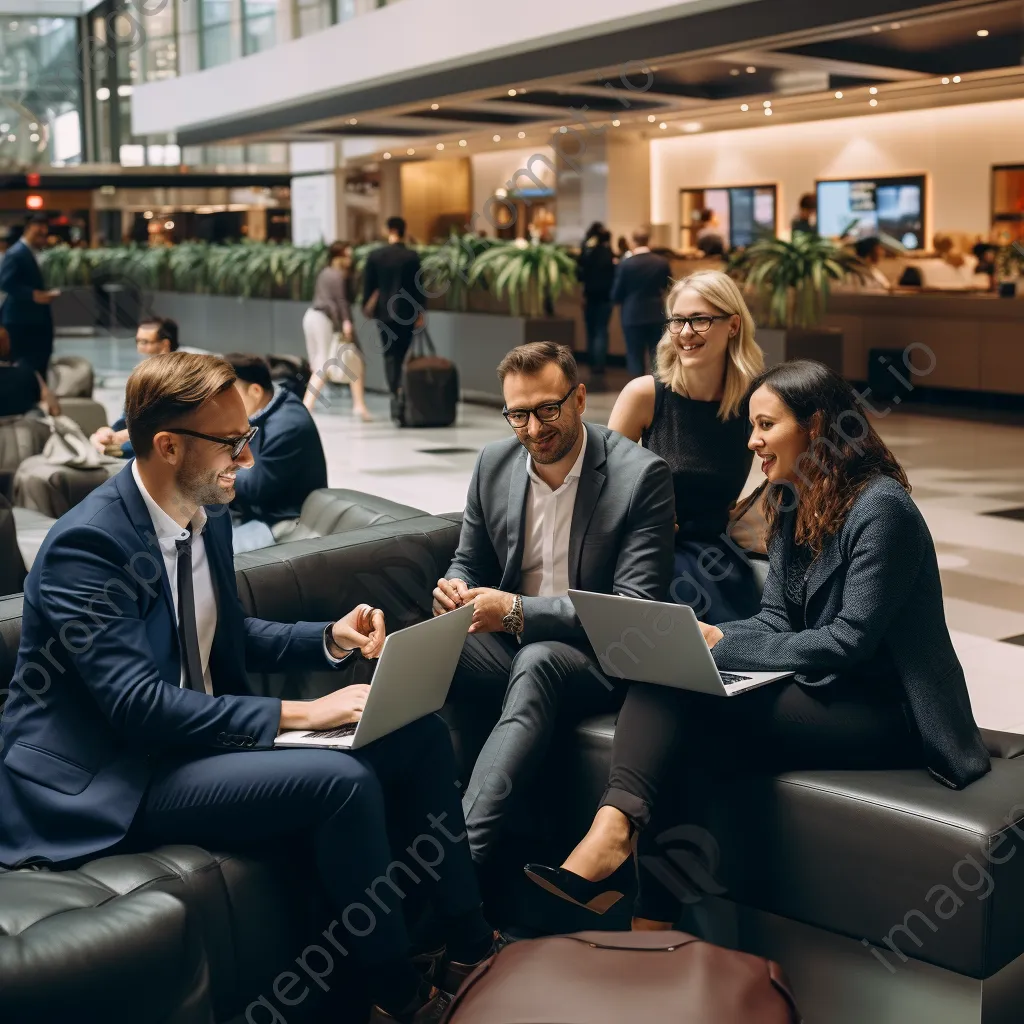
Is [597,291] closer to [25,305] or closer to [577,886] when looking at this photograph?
[25,305]

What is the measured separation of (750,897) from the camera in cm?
277

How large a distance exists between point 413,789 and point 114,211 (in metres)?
35.2

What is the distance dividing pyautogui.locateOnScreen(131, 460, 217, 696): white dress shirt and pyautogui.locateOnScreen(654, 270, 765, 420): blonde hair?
1692 millimetres

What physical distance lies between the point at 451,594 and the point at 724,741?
2.46 ft

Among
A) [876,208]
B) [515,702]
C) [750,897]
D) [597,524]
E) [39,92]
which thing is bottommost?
[750,897]

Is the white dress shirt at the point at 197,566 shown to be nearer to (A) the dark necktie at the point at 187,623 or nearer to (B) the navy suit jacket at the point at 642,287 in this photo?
(A) the dark necktie at the point at 187,623

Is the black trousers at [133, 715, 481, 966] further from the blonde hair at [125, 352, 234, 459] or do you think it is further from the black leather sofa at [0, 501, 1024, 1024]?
the blonde hair at [125, 352, 234, 459]

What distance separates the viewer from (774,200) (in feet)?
66.6

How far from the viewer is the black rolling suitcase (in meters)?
11.7

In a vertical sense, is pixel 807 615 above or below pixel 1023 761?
above

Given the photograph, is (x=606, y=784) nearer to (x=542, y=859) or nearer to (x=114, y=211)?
(x=542, y=859)

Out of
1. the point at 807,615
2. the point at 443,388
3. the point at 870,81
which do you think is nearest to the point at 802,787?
the point at 807,615

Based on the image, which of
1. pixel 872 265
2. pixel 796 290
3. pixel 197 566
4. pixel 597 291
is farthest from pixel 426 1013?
pixel 597 291

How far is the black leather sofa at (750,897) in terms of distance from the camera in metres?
2.09
